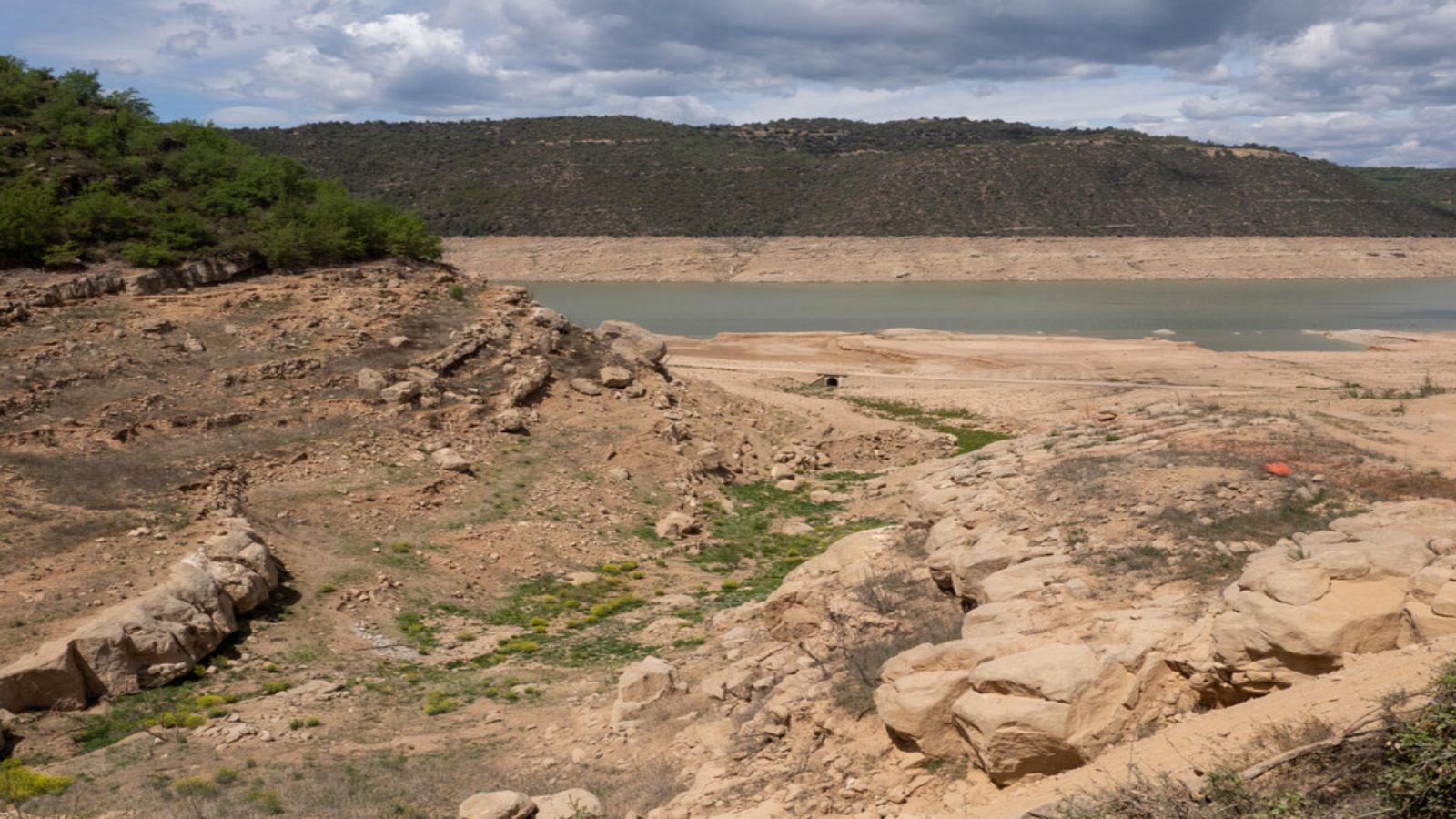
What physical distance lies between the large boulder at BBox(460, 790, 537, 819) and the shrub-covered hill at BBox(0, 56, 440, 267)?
15.0 m

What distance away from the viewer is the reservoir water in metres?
47.2

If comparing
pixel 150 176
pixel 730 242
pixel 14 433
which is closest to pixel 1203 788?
pixel 14 433

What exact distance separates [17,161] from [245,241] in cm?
455

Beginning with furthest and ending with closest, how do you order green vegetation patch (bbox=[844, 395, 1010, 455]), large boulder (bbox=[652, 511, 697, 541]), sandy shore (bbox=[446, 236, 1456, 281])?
sandy shore (bbox=[446, 236, 1456, 281]) < green vegetation patch (bbox=[844, 395, 1010, 455]) < large boulder (bbox=[652, 511, 697, 541])

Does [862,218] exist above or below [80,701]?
above

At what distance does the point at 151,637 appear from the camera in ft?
32.0

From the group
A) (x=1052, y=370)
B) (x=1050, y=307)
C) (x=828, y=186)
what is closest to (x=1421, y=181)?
(x=828, y=186)

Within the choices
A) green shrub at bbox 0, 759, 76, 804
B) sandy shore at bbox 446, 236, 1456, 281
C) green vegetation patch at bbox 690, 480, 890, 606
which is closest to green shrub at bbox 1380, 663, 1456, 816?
green vegetation patch at bbox 690, 480, 890, 606

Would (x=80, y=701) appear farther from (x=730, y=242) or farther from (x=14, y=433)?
(x=730, y=242)

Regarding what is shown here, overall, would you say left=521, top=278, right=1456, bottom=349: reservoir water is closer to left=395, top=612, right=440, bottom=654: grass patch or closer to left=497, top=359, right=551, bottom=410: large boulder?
left=497, top=359, right=551, bottom=410: large boulder

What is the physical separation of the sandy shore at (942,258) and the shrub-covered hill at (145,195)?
162 feet

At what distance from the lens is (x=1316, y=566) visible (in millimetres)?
6234

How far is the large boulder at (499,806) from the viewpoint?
6.78m

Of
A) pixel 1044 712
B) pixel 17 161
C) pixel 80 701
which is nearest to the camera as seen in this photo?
pixel 1044 712
